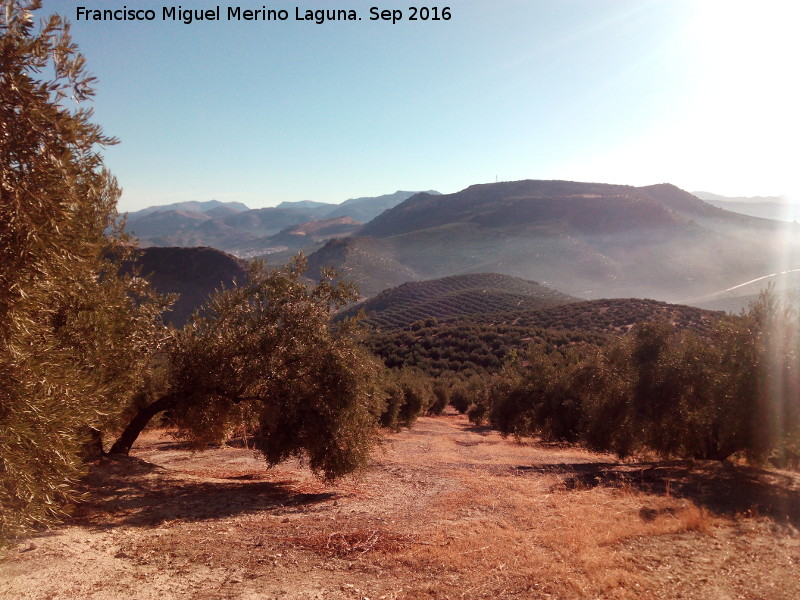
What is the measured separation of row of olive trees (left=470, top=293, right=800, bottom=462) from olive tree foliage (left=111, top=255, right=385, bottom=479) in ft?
31.6

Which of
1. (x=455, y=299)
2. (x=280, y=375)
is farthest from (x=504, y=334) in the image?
(x=280, y=375)

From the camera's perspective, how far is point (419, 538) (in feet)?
29.6

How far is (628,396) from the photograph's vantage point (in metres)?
18.8

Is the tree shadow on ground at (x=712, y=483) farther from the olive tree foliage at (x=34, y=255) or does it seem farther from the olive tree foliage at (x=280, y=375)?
the olive tree foliage at (x=34, y=255)

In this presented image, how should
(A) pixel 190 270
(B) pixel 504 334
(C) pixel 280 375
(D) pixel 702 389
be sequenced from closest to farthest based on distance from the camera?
(C) pixel 280 375, (D) pixel 702 389, (B) pixel 504 334, (A) pixel 190 270

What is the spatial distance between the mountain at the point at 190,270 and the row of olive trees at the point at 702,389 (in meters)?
69.5

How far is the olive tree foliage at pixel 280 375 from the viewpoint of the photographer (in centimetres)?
1185

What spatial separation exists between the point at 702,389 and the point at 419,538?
1133 centimetres

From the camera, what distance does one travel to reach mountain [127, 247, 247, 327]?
3214 inches

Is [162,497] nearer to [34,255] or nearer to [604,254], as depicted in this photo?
[34,255]

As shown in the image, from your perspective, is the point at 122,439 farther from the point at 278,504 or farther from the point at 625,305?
the point at 625,305

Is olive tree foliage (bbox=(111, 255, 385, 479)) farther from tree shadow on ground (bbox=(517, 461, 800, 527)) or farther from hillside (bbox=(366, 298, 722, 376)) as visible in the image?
hillside (bbox=(366, 298, 722, 376))

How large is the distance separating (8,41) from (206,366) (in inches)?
345

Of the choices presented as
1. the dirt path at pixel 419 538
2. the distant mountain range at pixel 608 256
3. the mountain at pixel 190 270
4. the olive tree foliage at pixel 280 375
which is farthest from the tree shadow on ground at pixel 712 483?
the distant mountain range at pixel 608 256
